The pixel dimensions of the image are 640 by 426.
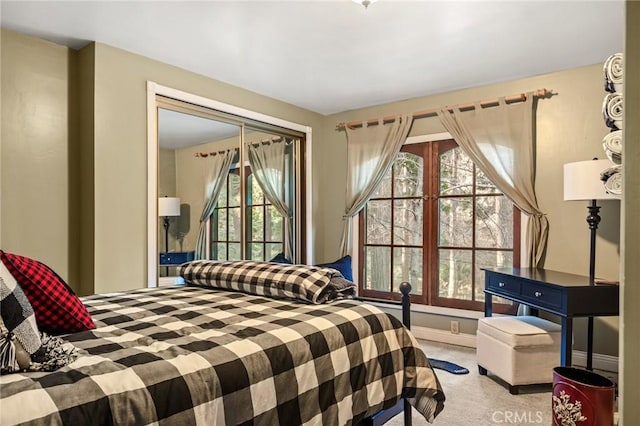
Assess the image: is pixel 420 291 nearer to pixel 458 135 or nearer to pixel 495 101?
pixel 458 135

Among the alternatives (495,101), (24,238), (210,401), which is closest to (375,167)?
(495,101)

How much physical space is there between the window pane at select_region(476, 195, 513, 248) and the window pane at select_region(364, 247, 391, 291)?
38.3 inches

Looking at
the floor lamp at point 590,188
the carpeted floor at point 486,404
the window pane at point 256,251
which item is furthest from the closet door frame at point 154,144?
the floor lamp at point 590,188

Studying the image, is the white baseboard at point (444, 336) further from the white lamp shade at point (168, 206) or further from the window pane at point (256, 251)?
the white lamp shade at point (168, 206)

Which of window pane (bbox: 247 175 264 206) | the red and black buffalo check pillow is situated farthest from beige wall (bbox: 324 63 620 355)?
the red and black buffalo check pillow

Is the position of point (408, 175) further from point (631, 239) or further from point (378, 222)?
point (631, 239)

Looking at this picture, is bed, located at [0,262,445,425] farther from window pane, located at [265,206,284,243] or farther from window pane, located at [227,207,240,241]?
window pane, located at [265,206,284,243]

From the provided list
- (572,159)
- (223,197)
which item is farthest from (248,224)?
(572,159)

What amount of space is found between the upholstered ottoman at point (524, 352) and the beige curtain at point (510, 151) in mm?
793

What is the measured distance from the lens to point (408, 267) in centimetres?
417

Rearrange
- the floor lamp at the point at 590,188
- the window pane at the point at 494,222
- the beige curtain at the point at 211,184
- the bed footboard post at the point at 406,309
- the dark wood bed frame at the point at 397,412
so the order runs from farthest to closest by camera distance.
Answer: the window pane at the point at 494,222, the beige curtain at the point at 211,184, the floor lamp at the point at 590,188, the bed footboard post at the point at 406,309, the dark wood bed frame at the point at 397,412

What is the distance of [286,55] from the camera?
10.1ft

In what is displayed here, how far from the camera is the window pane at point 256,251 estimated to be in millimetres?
4074

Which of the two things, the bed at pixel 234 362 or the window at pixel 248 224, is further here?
the window at pixel 248 224
